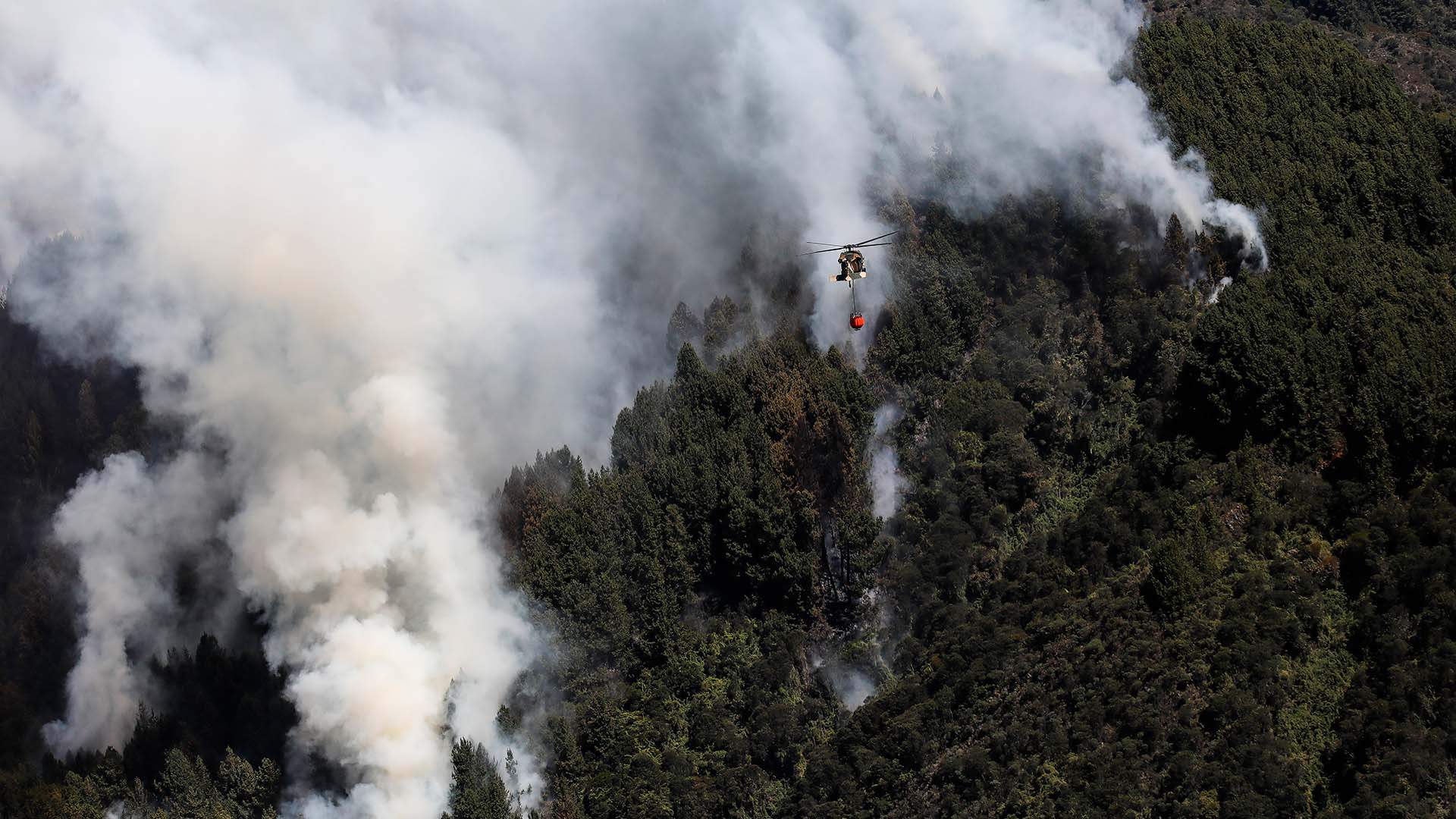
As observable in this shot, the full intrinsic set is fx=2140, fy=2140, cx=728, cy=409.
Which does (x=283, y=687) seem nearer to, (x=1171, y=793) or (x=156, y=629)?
(x=156, y=629)

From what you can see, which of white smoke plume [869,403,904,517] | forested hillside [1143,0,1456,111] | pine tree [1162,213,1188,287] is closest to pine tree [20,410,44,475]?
white smoke plume [869,403,904,517]

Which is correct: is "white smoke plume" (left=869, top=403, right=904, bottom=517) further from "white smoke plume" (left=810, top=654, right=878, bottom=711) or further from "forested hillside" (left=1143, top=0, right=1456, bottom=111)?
"forested hillside" (left=1143, top=0, right=1456, bottom=111)

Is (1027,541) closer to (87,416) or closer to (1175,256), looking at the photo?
(1175,256)

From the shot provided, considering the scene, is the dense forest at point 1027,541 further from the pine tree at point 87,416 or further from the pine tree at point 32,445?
the pine tree at point 32,445

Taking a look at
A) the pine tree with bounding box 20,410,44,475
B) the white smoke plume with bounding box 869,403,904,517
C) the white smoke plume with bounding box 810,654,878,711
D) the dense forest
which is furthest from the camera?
the pine tree with bounding box 20,410,44,475

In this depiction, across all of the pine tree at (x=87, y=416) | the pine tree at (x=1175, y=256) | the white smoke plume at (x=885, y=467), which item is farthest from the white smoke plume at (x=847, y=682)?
the pine tree at (x=87, y=416)

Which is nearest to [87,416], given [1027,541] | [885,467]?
[885,467]

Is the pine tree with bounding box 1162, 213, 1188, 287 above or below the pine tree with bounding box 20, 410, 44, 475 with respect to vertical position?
below

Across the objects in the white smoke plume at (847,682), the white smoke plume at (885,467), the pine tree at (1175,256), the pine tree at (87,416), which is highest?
the pine tree at (87,416)
